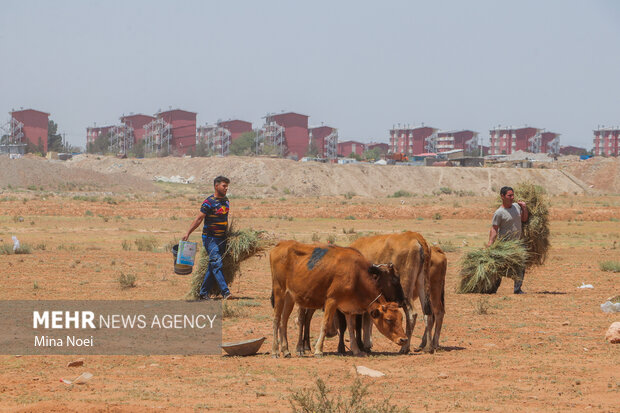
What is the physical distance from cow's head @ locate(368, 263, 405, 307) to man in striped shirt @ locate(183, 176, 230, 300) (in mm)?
5166

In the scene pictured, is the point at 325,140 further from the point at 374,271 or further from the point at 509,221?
the point at 374,271

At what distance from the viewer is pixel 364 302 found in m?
9.52

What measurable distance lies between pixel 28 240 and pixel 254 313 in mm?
20588

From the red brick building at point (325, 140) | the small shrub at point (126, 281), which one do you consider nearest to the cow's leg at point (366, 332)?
the small shrub at point (126, 281)

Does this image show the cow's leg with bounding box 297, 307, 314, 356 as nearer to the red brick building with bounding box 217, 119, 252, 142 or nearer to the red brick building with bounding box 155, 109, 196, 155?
the red brick building with bounding box 155, 109, 196, 155

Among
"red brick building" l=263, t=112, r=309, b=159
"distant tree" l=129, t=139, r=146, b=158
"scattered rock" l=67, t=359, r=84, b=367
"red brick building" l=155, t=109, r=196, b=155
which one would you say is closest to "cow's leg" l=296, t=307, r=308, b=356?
"scattered rock" l=67, t=359, r=84, b=367

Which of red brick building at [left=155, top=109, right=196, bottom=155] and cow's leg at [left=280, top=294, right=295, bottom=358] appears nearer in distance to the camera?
cow's leg at [left=280, top=294, right=295, bottom=358]

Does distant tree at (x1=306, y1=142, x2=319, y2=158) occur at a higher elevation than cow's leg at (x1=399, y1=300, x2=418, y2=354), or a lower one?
higher

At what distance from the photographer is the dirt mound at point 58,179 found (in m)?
85.5

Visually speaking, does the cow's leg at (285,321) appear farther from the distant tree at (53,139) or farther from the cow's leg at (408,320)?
the distant tree at (53,139)

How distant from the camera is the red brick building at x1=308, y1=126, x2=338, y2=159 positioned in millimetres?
175075

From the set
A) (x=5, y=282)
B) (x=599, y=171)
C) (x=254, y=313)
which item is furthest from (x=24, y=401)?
(x=599, y=171)

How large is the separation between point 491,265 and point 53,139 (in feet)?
545

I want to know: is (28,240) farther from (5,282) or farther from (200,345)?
(200,345)
